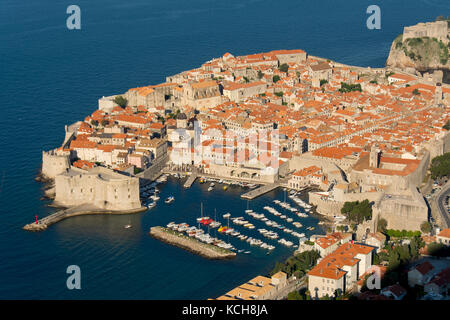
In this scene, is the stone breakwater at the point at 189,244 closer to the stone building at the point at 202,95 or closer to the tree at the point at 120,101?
the stone building at the point at 202,95

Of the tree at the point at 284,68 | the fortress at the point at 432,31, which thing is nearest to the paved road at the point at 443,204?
the tree at the point at 284,68

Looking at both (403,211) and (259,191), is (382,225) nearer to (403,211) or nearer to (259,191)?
(403,211)

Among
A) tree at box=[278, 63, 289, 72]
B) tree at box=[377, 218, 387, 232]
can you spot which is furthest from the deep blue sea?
tree at box=[278, 63, 289, 72]

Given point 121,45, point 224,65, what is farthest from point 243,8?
point 224,65

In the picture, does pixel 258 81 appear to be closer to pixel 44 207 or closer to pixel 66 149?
pixel 66 149

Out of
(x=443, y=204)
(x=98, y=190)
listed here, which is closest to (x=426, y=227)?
(x=443, y=204)

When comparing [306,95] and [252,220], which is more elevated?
[306,95]
